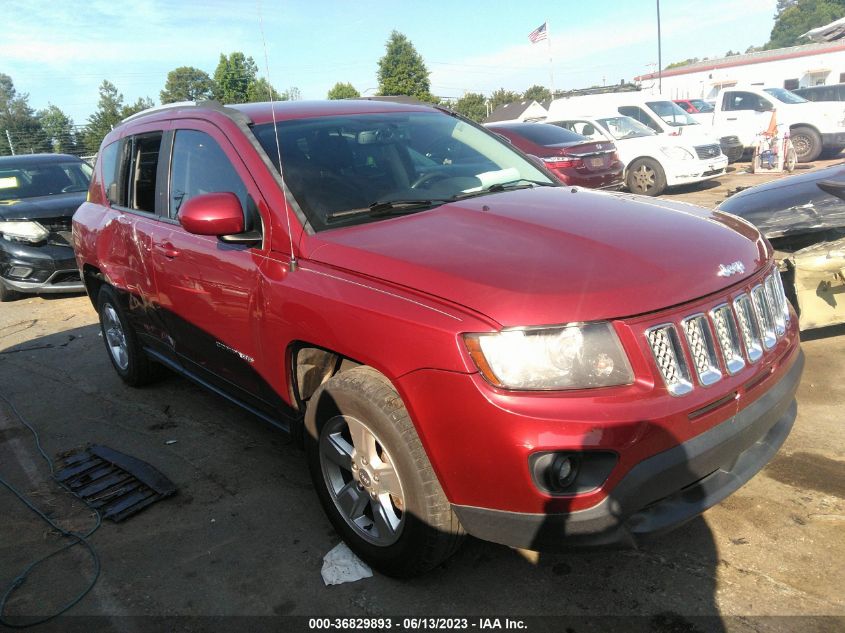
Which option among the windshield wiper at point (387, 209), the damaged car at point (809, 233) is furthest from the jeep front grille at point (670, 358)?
the damaged car at point (809, 233)

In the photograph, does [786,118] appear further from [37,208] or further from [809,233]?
[37,208]

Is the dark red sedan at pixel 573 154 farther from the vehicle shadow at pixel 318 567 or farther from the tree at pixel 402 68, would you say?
the tree at pixel 402 68

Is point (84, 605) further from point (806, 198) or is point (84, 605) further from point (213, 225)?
point (806, 198)

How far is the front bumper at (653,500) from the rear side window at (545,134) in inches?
402

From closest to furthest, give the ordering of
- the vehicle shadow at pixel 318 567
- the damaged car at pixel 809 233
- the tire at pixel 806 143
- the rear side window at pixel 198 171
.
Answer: the vehicle shadow at pixel 318 567, the rear side window at pixel 198 171, the damaged car at pixel 809 233, the tire at pixel 806 143

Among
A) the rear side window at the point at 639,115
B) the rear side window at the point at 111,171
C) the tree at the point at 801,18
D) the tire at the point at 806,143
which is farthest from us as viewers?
the tree at the point at 801,18

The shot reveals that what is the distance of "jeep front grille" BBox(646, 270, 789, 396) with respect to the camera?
2.10 m

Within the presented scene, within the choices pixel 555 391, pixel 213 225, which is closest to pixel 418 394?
pixel 555 391

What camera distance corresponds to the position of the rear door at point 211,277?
9.86 feet

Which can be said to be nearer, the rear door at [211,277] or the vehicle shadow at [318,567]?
the vehicle shadow at [318,567]

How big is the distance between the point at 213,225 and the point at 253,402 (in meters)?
0.95

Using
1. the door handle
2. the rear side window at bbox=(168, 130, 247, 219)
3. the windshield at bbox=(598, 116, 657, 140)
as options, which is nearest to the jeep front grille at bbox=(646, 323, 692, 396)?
the rear side window at bbox=(168, 130, 247, 219)

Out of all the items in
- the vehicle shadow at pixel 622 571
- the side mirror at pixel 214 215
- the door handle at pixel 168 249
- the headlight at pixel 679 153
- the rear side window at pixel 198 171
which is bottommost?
the vehicle shadow at pixel 622 571

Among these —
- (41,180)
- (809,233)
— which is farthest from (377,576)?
(41,180)
